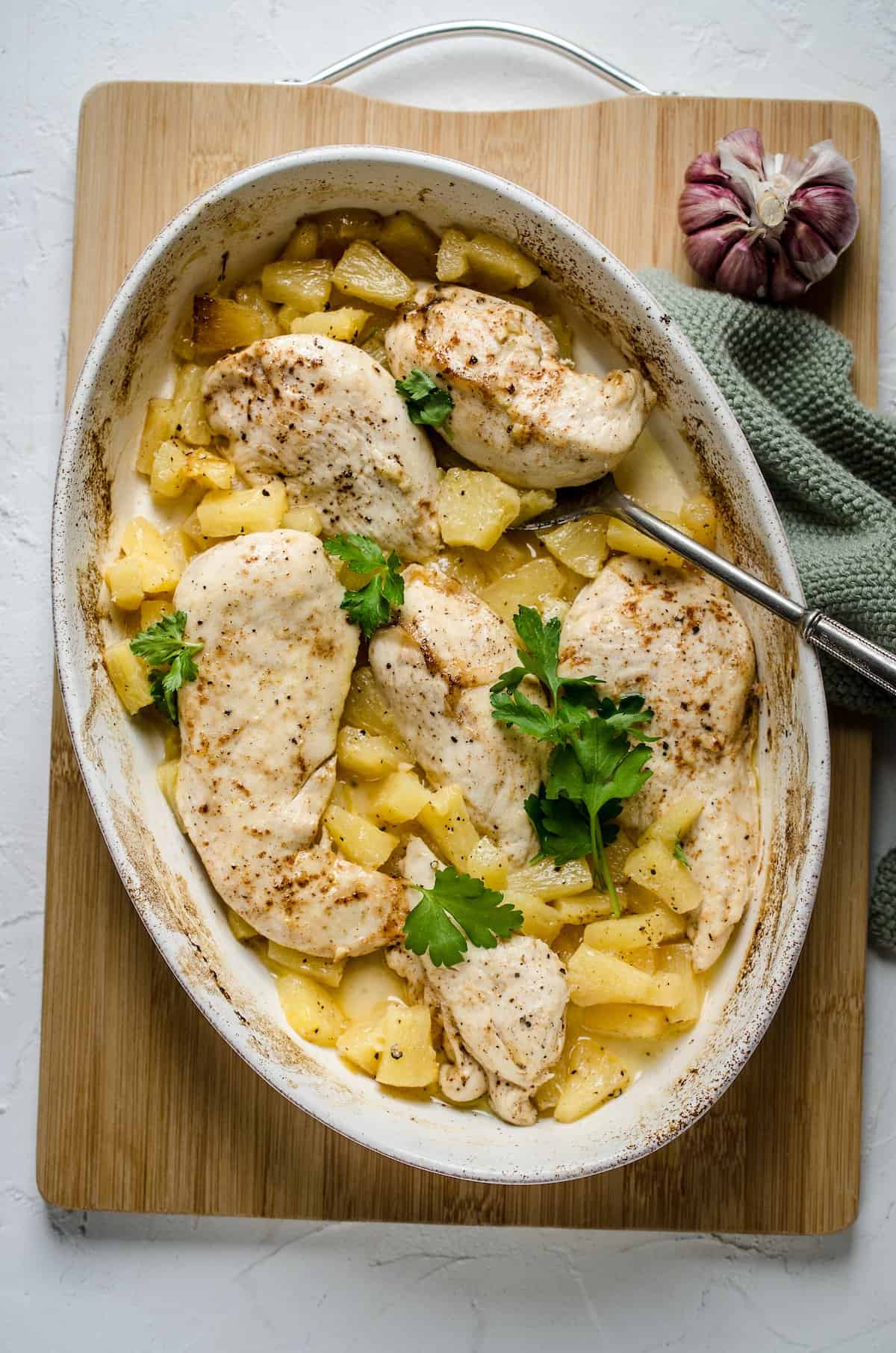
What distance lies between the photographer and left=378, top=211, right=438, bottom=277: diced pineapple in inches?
101

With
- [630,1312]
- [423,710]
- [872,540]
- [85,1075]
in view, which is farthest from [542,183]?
[630,1312]

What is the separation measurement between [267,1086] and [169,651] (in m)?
1.12

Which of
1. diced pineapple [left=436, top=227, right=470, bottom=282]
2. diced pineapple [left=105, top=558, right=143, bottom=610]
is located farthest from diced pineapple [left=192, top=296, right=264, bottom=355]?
diced pineapple [left=105, top=558, right=143, bottom=610]

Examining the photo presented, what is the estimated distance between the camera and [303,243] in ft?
8.52

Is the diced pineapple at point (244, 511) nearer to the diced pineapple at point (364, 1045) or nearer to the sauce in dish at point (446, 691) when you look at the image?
the sauce in dish at point (446, 691)

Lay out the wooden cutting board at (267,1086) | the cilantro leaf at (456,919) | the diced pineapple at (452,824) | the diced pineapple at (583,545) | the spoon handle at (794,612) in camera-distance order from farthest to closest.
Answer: the wooden cutting board at (267,1086) < the diced pineapple at (583,545) < the diced pineapple at (452,824) < the cilantro leaf at (456,919) < the spoon handle at (794,612)

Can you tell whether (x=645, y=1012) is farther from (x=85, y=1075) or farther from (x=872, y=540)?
(x=85, y=1075)

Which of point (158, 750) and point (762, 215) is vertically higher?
point (762, 215)

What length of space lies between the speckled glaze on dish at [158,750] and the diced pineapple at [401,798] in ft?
1.53

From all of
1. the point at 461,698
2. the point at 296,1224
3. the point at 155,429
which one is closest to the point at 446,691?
the point at 461,698

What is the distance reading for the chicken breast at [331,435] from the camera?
2479mm

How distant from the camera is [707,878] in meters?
2.49

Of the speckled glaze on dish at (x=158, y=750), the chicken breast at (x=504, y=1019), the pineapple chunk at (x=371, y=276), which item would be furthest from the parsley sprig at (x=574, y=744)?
the pineapple chunk at (x=371, y=276)

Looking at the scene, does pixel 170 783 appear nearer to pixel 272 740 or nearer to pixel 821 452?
pixel 272 740
